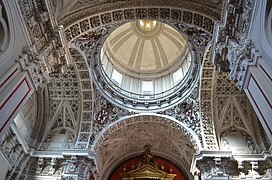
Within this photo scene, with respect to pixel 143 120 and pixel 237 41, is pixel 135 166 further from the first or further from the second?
pixel 237 41

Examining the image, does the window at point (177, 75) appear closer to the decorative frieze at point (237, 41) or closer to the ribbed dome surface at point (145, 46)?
the ribbed dome surface at point (145, 46)

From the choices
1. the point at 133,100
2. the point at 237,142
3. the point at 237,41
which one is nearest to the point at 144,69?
the point at 133,100

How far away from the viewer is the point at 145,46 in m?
19.7

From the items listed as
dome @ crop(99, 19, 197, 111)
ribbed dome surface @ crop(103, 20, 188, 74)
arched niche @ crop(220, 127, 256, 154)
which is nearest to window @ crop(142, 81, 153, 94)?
dome @ crop(99, 19, 197, 111)

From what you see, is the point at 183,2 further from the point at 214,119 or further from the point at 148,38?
the point at 148,38

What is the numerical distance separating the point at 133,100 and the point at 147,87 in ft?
9.09

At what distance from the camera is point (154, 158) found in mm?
16141

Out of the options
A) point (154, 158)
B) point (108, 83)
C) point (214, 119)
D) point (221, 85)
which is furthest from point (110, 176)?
point (221, 85)

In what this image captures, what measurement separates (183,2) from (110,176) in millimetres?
10668

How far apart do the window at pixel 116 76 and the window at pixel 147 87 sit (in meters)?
1.56

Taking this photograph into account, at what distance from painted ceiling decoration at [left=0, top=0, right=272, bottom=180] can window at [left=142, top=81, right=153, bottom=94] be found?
0.46ft

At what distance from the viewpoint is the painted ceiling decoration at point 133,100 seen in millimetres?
8031

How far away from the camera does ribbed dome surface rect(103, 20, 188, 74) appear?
17.8 metres

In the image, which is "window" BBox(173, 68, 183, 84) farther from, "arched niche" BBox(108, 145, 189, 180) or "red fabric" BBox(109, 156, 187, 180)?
"red fabric" BBox(109, 156, 187, 180)
